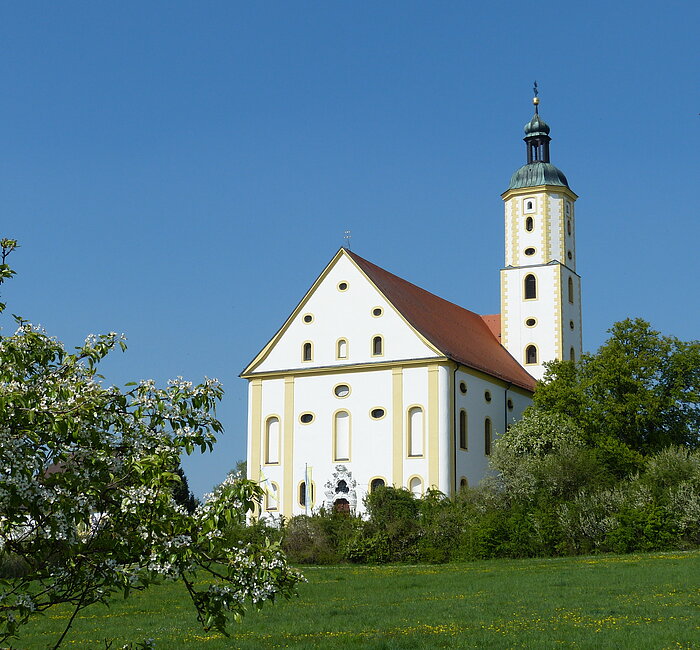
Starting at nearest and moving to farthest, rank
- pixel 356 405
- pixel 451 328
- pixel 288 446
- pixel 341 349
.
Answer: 1. pixel 356 405
2. pixel 288 446
3. pixel 341 349
4. pixel 451 328

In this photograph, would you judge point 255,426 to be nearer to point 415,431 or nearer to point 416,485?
point 415,431

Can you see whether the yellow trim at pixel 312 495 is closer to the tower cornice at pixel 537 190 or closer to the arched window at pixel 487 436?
the arched window at pixel 487 436

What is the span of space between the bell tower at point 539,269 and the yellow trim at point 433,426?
11249 millimetres

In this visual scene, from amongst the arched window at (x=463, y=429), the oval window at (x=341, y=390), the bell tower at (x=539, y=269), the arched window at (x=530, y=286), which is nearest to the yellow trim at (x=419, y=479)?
the arched window at (x=463, y=429)

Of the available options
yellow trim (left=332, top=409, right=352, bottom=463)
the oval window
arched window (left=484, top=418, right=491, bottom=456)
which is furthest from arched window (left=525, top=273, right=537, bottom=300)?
yellow trim (left=332, top=409, right=352, bottom=463)

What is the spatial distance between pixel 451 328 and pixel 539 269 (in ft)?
24.6

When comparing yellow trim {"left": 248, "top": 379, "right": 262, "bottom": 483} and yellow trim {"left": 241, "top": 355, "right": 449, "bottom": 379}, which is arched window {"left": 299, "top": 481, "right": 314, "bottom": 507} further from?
yellow trim {"left": 241, "top": 355, "right": 449, "bottom": 379}

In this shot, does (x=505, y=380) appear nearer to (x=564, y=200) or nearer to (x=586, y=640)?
(x=564, y=200)

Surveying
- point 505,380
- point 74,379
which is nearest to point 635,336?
point 505,380

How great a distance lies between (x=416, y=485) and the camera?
4506 centimetres

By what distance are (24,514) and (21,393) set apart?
91cm

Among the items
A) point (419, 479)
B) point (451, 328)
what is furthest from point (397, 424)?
point (451, 328)

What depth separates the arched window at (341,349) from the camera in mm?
48188

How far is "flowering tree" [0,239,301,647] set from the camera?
7387 mm
